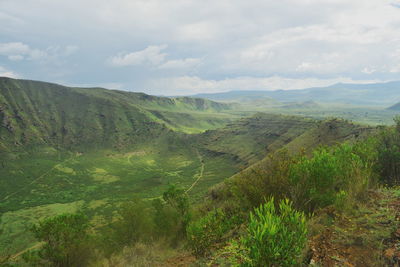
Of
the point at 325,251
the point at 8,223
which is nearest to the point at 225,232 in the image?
the point at 325,251

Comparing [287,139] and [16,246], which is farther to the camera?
[287,139]

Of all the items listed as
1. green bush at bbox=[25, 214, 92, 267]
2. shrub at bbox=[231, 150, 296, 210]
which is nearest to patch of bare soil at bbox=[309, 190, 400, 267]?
shrub at bbox=[231, 150, 296, 210]

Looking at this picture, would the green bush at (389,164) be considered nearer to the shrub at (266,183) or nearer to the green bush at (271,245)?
the shrub at (266,183)

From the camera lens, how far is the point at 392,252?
30.2ft

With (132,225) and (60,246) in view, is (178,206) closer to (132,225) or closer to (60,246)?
(132,225)

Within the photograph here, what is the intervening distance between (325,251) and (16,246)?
425 ft

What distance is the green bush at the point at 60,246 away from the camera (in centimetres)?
3524

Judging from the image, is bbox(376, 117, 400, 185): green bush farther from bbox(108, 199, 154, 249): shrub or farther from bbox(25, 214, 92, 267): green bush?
bbox(25, 214, 92, 267): green bush

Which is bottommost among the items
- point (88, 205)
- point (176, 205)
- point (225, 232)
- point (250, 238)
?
point (88, 205)

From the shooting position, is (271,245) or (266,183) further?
(266,183)

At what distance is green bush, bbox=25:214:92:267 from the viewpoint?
35237 millimetres

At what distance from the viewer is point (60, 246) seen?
35.4m

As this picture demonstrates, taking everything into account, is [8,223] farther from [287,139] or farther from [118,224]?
[287,139]

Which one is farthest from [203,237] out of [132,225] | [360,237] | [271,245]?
[132,225]
